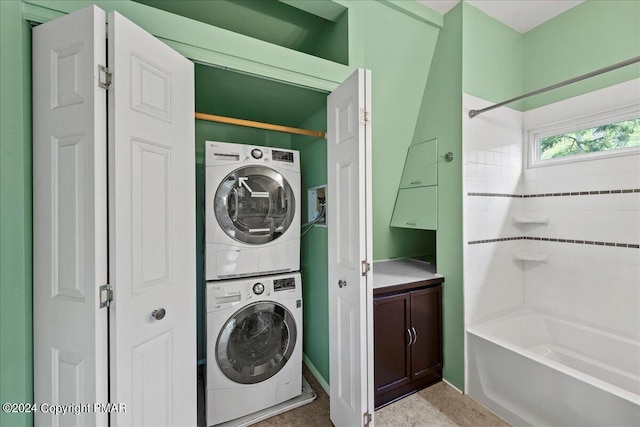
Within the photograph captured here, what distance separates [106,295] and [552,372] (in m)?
2.33

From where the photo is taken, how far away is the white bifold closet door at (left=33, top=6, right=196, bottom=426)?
35.7 inches

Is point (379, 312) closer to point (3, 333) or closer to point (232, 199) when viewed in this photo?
point (232, 199)

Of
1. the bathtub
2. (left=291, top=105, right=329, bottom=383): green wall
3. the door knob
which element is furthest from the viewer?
(left=291, top=105, right=329, bottom=383): green wall

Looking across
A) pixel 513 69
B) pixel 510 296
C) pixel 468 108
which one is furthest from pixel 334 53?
pixel 510 296

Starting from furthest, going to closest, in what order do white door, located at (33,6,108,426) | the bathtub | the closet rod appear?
the closet rod, the bathtub, white door, located at (33,6,108,426)

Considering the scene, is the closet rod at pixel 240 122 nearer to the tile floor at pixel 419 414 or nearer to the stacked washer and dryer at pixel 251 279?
the stacked washer and dryer at pixel 251 279

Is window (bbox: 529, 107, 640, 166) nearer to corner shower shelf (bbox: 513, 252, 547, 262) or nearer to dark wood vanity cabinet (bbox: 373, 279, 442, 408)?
corner shower shelf (bbox: 513, 252, 547, 262)

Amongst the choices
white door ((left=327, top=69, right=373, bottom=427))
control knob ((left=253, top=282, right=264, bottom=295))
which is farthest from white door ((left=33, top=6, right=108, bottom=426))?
white door ((left=327, top=69, right=373, bottom=427))

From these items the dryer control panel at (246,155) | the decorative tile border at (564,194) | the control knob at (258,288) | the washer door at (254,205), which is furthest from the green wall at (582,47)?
the control knob at (258,288)

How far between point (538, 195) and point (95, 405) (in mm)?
3183

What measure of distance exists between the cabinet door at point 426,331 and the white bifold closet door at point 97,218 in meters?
1.70

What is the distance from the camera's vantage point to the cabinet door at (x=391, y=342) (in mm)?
1804

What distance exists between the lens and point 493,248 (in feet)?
7.00

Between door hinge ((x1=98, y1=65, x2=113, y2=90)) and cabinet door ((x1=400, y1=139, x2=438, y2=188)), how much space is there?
2.15 m
